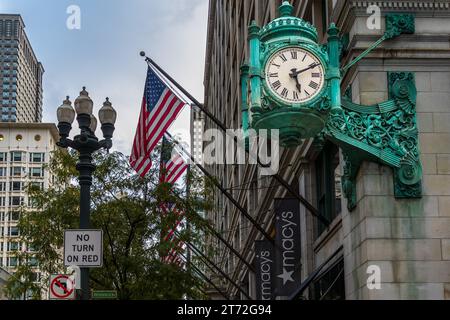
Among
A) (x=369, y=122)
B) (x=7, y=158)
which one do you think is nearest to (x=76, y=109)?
(x=369, y=122)

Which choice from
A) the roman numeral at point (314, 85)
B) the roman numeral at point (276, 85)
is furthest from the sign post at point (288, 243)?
the roman numeral at point (276, 85)

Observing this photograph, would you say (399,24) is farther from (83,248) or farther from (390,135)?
(83,248)

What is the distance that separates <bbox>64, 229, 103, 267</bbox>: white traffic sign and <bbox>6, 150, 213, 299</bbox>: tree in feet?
23.9

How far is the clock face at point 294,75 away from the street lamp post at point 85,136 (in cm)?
518

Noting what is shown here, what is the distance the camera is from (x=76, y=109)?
59.5 ft

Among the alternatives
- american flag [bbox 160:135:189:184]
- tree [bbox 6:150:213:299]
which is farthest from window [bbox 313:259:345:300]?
american flag [bbox 160:135:189:184]

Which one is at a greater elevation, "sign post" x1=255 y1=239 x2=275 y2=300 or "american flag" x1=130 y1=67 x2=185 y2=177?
"american flag" x1=130 y1=67 x2=185 y2=177

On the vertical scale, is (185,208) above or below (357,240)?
above

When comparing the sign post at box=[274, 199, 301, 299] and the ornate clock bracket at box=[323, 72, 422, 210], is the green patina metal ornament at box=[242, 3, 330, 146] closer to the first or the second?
the ornate clock bracket at box=[323, 72, 422, 210]

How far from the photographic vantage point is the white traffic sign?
1644 centimetres

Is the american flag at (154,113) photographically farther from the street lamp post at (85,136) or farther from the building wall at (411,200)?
the building wall at (411,200)

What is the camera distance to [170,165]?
26.0m
